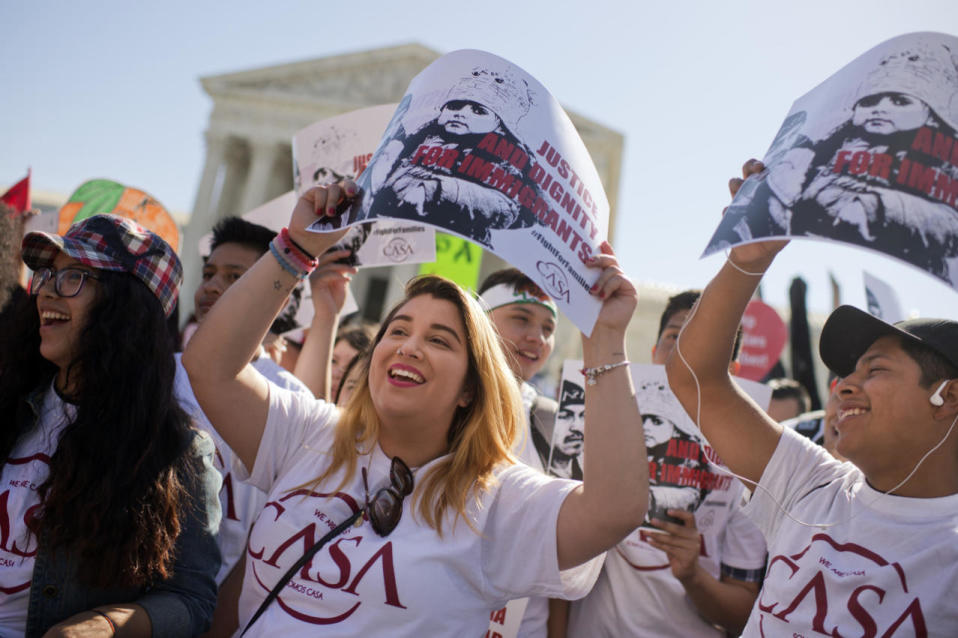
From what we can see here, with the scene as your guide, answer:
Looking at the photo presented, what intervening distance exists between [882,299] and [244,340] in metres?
3.50

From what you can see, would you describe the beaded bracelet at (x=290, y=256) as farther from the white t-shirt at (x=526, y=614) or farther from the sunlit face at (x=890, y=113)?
the sunlit face at (x=890, y=113)

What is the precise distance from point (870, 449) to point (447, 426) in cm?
135

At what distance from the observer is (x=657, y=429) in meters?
3.10

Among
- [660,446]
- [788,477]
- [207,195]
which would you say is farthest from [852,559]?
[207,195]

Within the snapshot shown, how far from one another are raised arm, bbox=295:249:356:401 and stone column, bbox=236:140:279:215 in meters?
32.8

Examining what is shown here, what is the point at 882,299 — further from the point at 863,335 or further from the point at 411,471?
the point at 411,471

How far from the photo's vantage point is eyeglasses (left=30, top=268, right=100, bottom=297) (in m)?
2.38

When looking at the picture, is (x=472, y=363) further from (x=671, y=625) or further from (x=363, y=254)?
(x=671, y=625)

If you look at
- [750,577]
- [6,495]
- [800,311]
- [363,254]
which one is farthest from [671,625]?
[800,311]

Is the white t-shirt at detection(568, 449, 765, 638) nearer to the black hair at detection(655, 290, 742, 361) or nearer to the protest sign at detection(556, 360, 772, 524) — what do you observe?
the protest sign at detection(556, 360, 772, 524)

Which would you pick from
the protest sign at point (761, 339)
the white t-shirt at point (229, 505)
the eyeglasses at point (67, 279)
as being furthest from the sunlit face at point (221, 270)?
the protest sign at point (761, 339)

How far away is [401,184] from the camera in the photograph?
5.89 ft

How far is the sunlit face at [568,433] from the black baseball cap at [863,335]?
100 cm

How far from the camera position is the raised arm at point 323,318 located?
3.10 metres
